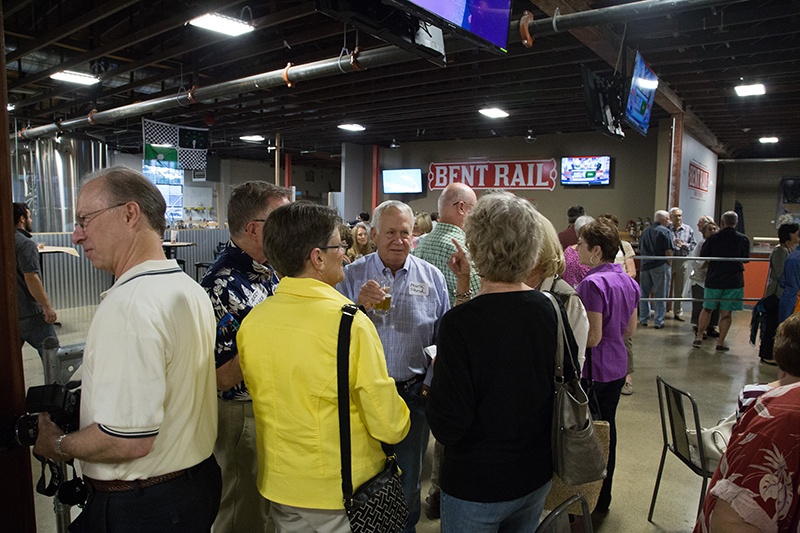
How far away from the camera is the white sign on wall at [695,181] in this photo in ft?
31.0

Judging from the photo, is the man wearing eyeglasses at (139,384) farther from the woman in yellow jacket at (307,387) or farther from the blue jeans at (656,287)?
the blue jeans at (656,287)

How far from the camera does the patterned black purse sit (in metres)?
1.31

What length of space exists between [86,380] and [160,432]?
22cm

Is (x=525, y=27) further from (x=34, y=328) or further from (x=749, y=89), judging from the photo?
(x=749, y=89)

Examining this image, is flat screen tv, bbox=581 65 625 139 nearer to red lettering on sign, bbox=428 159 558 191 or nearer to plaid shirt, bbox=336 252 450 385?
plaid shirt, bbox=336 252 450 385

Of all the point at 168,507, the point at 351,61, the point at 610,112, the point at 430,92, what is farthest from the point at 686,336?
the point at 168,507

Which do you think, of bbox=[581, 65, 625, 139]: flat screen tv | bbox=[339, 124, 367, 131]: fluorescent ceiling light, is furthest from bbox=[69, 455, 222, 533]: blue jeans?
bbox=[339, 124, 367, 131]: fluorescent ceiling light

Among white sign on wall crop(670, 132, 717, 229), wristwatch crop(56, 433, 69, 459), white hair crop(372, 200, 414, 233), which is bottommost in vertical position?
wristwatch crop(56, 433, 69, 459)

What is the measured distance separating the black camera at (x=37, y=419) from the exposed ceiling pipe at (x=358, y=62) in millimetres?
3329

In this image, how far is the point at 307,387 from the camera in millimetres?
1316

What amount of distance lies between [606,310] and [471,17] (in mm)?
1862

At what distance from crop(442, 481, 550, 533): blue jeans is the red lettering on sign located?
11026 millimetres

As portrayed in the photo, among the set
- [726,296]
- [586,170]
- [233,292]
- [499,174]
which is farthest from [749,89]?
[233,292]

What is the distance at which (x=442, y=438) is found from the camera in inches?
55.6
